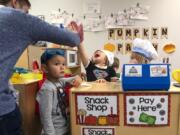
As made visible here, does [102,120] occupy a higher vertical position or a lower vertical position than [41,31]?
lower

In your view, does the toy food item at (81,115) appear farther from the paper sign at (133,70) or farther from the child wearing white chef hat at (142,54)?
the child wearing white chef hat at (142,54)

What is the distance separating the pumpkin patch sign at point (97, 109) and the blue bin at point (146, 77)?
9cm

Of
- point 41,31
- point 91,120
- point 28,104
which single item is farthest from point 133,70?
point 28,104

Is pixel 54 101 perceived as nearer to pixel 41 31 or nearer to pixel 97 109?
pixel 97 109

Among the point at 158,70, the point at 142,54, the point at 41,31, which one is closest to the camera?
the point at 41,31

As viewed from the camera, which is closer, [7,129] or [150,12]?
[7,129]

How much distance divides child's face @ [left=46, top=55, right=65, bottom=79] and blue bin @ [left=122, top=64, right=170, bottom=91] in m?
0.45

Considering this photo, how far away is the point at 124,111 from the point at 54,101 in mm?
386

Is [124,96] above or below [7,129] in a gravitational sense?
above

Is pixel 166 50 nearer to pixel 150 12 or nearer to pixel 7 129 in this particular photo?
pixel 150 12

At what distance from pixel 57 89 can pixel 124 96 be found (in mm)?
394

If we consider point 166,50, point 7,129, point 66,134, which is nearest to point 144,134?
point 66,134

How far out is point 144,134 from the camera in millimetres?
1226

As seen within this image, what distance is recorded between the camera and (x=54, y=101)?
1.41 metres
